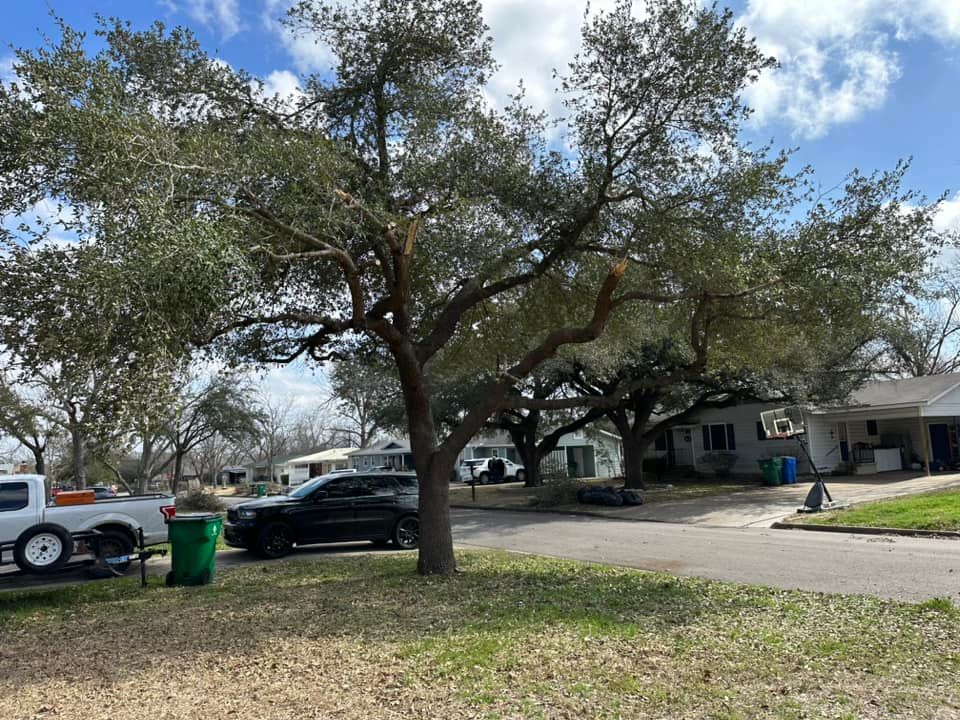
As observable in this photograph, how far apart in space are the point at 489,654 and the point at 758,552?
8811mm

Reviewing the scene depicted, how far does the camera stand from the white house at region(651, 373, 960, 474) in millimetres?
27438

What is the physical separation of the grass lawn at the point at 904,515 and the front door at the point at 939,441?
13.0m

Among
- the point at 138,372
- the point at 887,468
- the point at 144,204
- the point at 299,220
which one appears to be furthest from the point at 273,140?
the point at 887,468

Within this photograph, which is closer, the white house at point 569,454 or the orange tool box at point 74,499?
the orange tool box at point 74,499

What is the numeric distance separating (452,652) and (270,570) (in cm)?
715

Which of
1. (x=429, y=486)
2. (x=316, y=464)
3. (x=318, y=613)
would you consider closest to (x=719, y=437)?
(x=429, y=486)

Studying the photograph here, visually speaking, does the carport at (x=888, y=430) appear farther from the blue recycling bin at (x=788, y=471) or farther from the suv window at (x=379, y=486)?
the suv window at (x=379, y=486)

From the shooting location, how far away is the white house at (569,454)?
48.6m

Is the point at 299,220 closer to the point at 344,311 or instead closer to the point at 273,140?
the point at 273,140

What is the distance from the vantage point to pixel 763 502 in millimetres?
22953

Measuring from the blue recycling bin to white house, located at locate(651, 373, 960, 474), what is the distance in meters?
2.10

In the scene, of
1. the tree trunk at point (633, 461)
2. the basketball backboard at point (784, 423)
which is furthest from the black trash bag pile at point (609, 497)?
the basketball backboard at point (784, 423)

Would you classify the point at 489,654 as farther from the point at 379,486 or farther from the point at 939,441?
the point at 939,441

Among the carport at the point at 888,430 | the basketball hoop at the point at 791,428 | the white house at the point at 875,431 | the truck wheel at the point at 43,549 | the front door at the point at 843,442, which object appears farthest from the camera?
the front door at the point at 843,442
